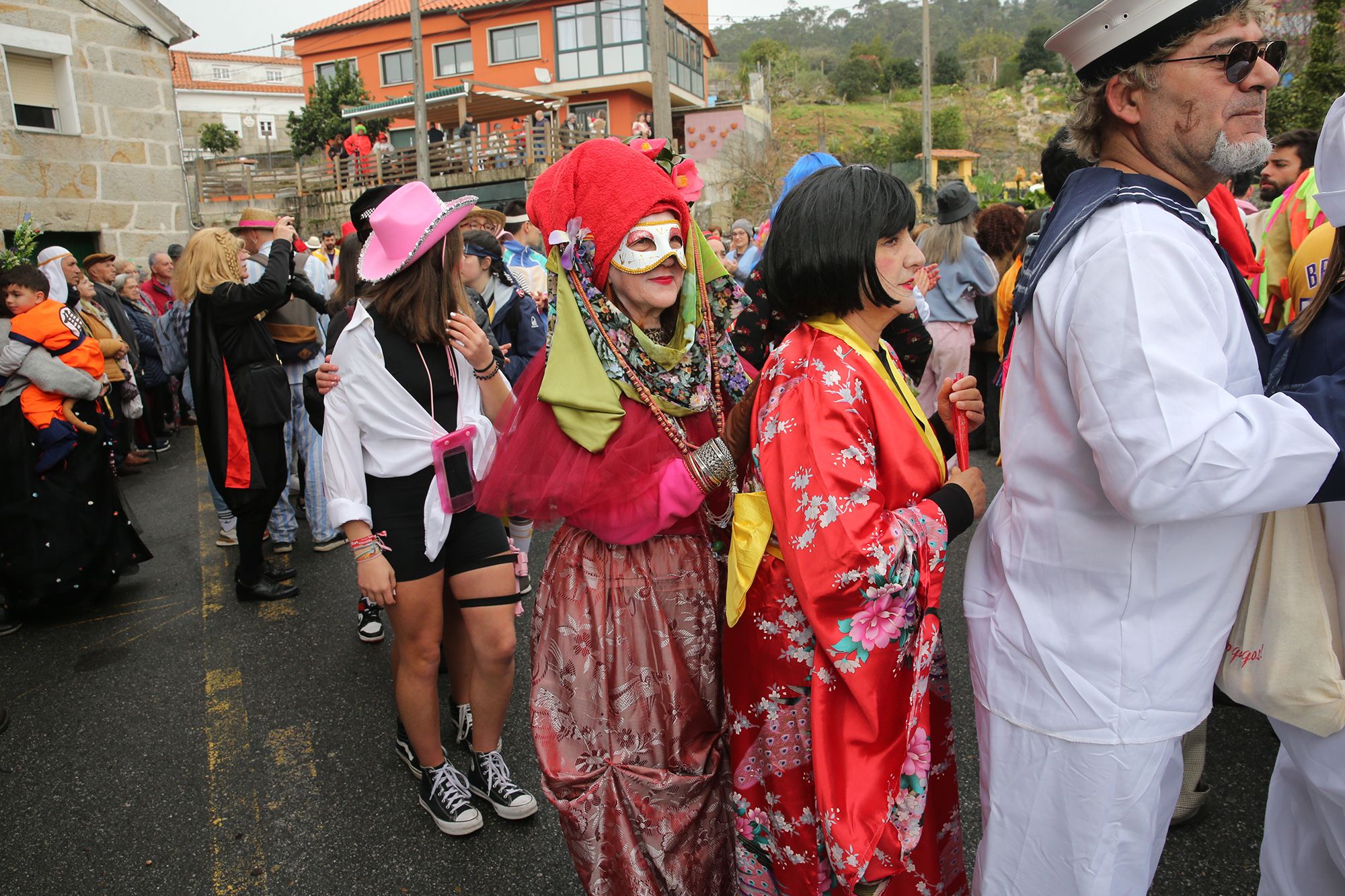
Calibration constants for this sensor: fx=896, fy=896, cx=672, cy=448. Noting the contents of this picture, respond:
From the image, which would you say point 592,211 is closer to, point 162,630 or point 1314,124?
point 162,630

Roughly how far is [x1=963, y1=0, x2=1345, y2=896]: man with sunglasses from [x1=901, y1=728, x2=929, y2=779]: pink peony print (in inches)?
5.3

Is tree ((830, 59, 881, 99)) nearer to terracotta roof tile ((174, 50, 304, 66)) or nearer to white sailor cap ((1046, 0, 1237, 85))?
terracotta roof tile ((174, 50, 304, 66))

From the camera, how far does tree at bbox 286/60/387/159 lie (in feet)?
109

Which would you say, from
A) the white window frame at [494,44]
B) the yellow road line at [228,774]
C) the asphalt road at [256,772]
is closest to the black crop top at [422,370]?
the asphalt road at [256,772]

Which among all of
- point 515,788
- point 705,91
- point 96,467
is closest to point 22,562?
point 96,467

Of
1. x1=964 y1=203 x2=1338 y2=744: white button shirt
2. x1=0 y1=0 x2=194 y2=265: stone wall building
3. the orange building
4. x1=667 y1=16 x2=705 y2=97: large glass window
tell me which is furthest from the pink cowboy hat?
x1=667 y1=16 x2=705 y2=97: large glass window

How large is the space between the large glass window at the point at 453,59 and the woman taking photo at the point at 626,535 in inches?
1454

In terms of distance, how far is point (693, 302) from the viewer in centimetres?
218

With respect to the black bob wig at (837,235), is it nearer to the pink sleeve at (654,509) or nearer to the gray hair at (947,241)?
the pink sleeve at (654,509)

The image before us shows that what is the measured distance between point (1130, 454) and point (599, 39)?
117ft

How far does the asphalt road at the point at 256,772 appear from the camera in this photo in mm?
2639

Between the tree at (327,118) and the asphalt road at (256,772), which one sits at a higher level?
the tree at (327,118)

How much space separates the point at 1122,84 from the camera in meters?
1.47

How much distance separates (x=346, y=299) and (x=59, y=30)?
9.74 metres
